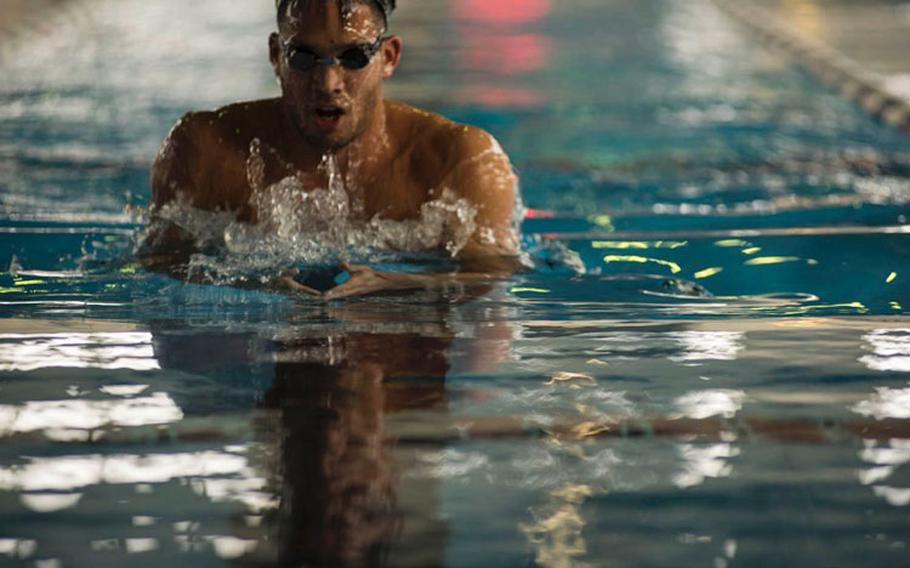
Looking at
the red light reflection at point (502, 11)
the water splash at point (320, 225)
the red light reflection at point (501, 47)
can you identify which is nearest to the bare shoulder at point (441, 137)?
the water splash at point (320, 225)

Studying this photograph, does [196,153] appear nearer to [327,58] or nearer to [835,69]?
[327,58]

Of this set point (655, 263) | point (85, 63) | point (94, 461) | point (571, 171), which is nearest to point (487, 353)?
point (94, 461)

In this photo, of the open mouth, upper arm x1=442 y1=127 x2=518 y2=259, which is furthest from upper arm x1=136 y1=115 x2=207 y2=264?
upper arm x1=442 y1=127 x2=518 y2=259

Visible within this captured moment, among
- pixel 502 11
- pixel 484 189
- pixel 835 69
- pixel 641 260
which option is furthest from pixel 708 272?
pixel 502 11

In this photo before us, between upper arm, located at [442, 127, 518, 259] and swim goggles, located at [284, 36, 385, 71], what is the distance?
0.37 m

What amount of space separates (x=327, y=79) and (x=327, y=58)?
0.05m

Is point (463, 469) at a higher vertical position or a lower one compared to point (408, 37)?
lower

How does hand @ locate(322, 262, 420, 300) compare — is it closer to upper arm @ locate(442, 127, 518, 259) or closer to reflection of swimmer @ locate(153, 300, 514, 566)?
reflection of swimmer @ locate(153, 300, 514, 566)

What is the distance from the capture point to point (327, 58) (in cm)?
362

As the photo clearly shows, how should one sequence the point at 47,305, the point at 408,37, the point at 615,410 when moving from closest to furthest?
the point at 615,410 → the point at 47,305 → the point at 408,37

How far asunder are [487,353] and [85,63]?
803cm

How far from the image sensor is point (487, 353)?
9.18ft

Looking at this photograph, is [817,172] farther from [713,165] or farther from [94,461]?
[94,461]

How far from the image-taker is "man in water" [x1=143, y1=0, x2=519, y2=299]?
370 cm
